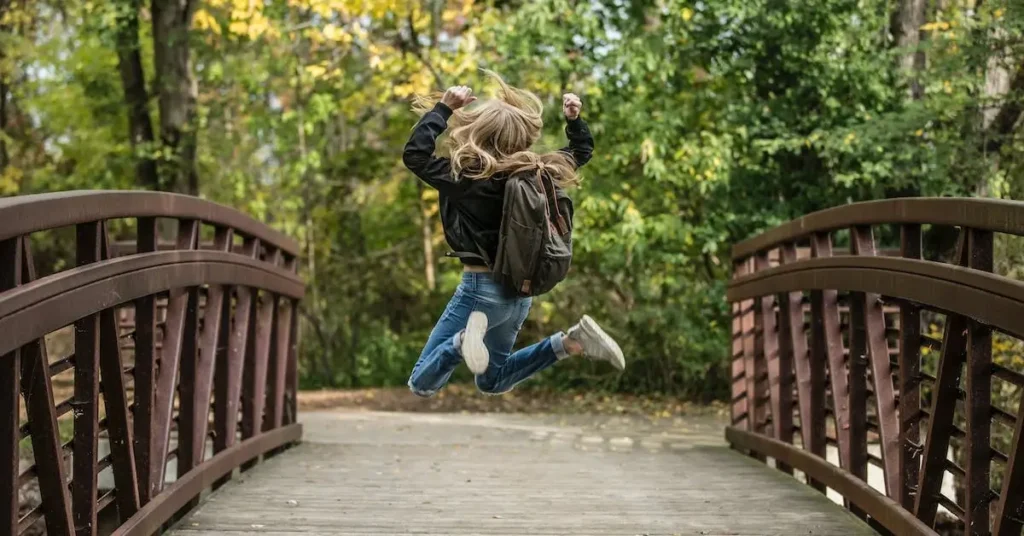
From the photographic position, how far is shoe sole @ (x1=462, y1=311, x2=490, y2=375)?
5.21m

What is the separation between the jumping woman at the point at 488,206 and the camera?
5.17 m

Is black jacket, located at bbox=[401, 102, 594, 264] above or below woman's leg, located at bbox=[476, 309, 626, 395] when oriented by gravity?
above

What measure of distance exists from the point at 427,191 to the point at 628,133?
4.30 meters

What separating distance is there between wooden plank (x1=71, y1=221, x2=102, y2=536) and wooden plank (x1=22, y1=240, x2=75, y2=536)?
0.27 m

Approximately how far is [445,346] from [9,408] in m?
2.38

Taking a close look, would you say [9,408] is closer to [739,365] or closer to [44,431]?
[44,431]

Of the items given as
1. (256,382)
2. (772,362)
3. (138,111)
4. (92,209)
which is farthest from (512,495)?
(138,111)

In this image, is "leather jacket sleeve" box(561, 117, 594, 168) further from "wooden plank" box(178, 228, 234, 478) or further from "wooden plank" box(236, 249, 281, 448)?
"wooden plank" box(236, 249, 281, 448)

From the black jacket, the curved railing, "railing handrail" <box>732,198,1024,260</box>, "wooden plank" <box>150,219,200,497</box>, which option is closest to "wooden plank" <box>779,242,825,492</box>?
the curved railing

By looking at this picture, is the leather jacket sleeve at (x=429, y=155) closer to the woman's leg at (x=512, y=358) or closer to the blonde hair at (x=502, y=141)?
the blonde hair at (x=502, y=141)

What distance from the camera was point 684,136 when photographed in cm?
1294

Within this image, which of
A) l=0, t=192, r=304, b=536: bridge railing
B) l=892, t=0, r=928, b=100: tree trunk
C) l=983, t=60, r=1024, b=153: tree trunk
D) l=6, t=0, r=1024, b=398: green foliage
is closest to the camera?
l=0, t=192, r=304, b=536: bridge railing

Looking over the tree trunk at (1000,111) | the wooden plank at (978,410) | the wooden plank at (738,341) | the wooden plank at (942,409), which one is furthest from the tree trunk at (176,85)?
the wooden plank at (978,410)

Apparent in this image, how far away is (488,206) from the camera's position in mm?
5293
